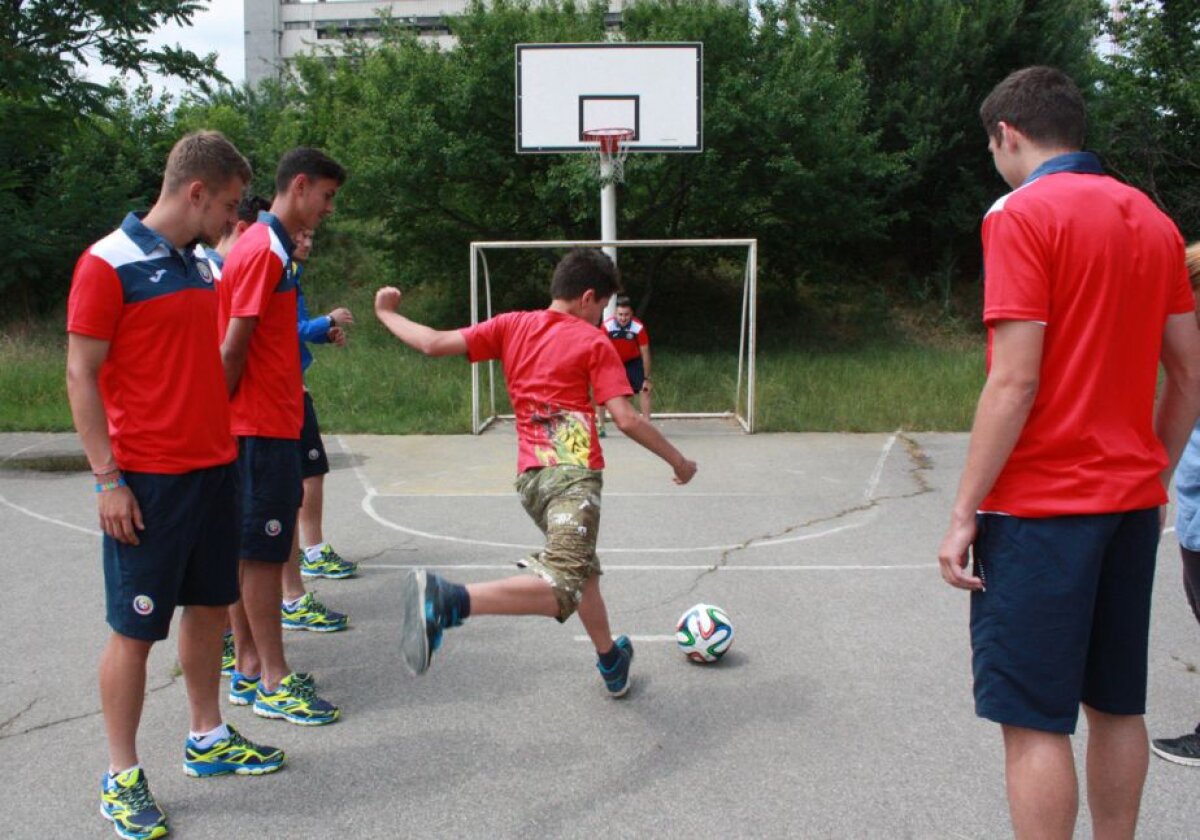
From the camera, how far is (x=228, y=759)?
11.9 feet

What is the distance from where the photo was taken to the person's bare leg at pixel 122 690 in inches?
129

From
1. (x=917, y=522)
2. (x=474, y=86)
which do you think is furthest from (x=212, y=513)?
(x=474, y=86)

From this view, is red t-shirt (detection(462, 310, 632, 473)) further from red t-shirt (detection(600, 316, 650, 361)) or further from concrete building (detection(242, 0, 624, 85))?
concrete building (detection(242, 0, 624, 85))

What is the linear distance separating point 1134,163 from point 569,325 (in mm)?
23821

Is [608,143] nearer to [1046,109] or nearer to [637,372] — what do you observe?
[637,372]

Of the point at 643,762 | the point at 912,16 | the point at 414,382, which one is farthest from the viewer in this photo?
the point at 912,16

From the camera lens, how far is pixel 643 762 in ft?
12.3

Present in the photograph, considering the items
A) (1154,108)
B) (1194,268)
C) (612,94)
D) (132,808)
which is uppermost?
(1154,108)

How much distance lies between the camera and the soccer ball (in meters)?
4.71

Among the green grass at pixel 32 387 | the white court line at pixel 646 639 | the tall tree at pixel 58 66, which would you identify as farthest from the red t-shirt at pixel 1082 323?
the tall tree at pixel 58 66

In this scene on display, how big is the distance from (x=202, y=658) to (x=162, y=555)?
0.46 metres

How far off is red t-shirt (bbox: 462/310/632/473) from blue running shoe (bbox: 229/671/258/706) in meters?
1.44

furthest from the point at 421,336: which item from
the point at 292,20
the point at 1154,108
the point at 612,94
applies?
the point at 292,20

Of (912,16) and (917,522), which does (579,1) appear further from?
(917,522)
